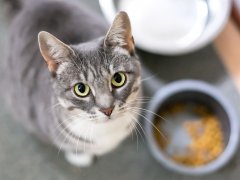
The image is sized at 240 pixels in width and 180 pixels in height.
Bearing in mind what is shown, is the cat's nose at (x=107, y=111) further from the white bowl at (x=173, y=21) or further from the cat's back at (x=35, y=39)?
the white bowl at (x=173, y=21)

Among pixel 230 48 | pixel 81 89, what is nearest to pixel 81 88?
pixel 81 89

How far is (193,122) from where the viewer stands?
1464mm

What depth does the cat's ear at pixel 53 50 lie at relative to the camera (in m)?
0.88

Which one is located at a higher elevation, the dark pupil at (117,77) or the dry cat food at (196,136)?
the dark pupil at (117,77)

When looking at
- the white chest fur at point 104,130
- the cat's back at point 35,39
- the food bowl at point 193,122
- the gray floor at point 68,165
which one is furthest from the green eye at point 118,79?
the gray floor at point 68,165

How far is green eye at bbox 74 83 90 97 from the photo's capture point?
37.1 inches

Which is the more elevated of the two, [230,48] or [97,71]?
[97,71]

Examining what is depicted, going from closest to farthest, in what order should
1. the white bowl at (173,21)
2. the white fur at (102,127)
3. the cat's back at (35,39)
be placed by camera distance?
the white fur at (102,127) → the cat's back at (35,39) → the white bowl at (173,21)

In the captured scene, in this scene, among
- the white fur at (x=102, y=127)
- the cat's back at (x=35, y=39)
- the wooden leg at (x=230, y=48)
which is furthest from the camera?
the wooden leg at (x=230, y=48)

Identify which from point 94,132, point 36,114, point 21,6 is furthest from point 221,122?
point 21,6

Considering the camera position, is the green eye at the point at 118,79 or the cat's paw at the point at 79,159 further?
the cat's paw at the point at 79,159

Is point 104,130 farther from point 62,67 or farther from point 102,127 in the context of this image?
point 62,67

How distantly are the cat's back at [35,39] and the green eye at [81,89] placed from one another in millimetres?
241

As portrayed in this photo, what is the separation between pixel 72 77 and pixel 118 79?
0.36ft
